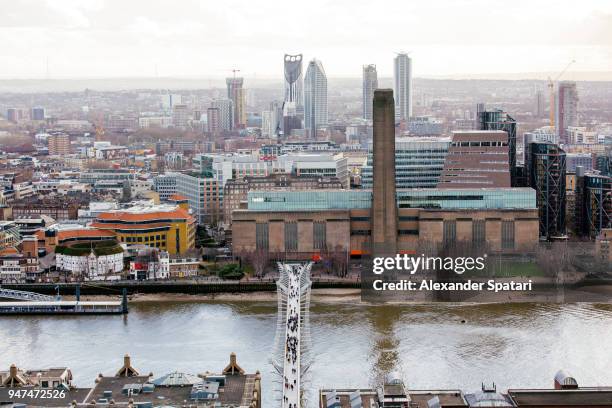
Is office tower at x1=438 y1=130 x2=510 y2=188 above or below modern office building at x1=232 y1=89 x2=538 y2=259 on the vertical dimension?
above

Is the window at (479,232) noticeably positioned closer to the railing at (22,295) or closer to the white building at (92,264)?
the white building at (92,264)

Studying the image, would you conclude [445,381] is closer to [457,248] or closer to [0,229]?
[457,248]

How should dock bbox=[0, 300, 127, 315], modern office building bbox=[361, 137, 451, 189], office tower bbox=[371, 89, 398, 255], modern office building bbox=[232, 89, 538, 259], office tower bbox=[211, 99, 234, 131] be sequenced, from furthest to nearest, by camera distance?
office tower bbox=[211, 99, 234, 131] → modern office building bbox=[361, 137, 451, 189] → modern office building bbox=[232, 89, 538, 259] → office tower bbox=[371, 89, 398, 255] → dock bbox=[0, 300, 127, 315]

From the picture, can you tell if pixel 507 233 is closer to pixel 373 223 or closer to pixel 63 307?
pixel 373 223

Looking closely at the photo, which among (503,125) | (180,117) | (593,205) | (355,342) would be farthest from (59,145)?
(355,342)

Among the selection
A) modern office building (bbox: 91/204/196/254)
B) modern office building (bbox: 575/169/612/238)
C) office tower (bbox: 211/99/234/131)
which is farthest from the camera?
office tower (bbox: 211/99/234/131)

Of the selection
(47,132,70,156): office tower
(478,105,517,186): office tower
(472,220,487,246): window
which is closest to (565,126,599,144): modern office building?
(478,105,517,186): office tower

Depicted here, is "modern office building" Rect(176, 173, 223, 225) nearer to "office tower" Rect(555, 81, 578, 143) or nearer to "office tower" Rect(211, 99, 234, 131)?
"office tower" Rect(555, 81, 578, 143)
